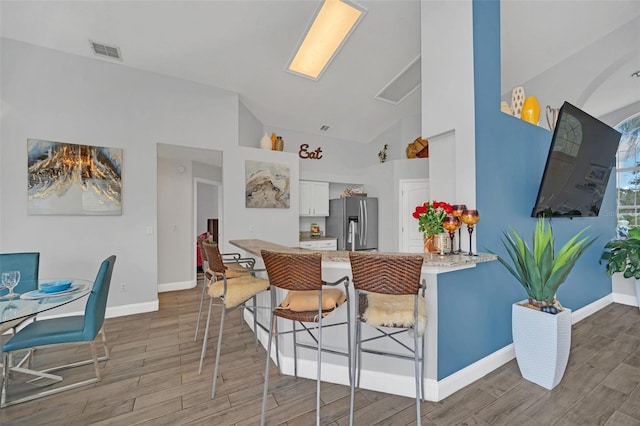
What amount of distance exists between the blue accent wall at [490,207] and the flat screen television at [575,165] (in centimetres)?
16

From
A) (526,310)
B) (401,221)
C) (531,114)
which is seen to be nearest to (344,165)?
(401,221)

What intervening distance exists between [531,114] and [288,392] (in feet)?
11.6

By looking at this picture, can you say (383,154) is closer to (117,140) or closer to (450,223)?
(450,223)

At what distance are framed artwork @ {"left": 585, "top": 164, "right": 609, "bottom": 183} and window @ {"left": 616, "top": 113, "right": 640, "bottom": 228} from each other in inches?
64.4

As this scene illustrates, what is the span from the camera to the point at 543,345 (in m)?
1.98

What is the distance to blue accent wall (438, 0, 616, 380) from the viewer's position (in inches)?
77.2

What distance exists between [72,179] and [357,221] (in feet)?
14.4

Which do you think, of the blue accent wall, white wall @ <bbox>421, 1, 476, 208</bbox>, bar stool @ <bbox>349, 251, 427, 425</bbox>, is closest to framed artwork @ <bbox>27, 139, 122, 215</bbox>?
bar stool @ <bbox>349, 251, 427, 425</bbox>

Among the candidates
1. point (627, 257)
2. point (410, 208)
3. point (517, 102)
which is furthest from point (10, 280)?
point (627, 257)

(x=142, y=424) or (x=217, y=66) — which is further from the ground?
(x=217, y=66)

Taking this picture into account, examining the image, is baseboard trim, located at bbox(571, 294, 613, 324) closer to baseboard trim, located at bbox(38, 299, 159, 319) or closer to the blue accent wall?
the blue accent wall

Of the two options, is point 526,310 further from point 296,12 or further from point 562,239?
point 296,12

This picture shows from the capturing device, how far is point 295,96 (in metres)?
4.50

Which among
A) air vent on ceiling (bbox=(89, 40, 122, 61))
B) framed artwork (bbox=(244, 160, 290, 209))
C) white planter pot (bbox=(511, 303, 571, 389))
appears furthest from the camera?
framed artwork (bbox=(244, 160, 290, 209))
